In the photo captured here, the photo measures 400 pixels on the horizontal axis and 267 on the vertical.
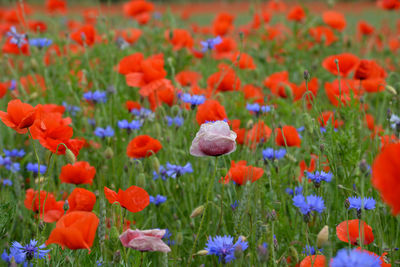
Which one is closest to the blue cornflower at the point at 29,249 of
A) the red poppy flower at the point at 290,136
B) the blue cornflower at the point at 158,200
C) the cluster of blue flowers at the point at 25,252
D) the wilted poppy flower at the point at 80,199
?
the cluster of blue flowers at the point at 25,252

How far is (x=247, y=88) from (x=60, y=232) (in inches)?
58.5

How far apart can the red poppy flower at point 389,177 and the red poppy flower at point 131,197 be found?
61 cm

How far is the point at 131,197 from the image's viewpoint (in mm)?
1121

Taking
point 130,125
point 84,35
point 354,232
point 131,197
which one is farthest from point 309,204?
point 84,35

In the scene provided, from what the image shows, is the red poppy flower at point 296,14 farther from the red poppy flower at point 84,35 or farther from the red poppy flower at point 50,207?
the red poppy flower at point 50,207

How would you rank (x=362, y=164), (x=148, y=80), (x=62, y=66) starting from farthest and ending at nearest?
(x=62, y=66) < (x=148, y=80) < (x=362, y=164)

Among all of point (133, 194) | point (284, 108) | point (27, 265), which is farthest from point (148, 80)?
point (27, 265)

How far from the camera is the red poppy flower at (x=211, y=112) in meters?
1.41

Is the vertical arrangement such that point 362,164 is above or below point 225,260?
above

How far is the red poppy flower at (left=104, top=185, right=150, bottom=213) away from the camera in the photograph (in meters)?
1.12

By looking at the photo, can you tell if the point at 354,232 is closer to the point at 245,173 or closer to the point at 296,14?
the point at 245,173

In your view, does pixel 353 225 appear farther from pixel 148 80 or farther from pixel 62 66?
pixel 62 66

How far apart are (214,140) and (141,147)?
0.45 metres

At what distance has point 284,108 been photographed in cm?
194
